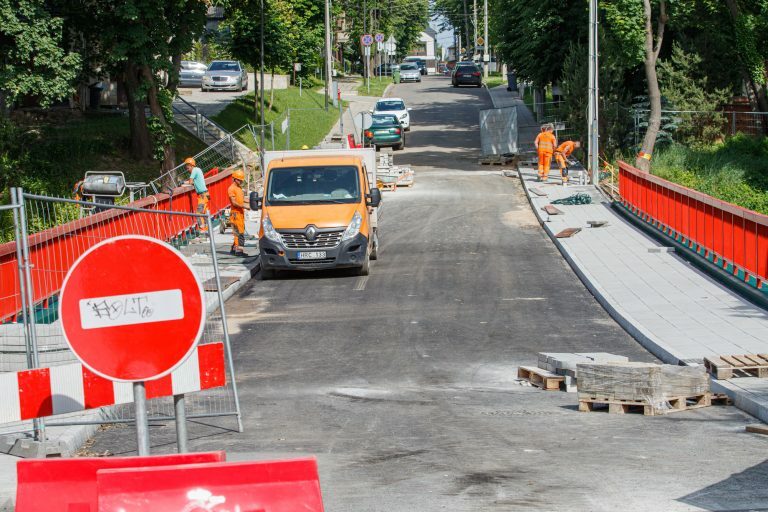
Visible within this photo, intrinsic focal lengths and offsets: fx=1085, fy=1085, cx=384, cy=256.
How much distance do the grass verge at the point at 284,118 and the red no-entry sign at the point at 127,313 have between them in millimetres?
36344

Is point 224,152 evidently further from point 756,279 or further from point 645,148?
point 756,279

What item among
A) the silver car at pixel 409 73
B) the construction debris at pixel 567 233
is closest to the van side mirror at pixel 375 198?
the construction debris at pixel 567 233

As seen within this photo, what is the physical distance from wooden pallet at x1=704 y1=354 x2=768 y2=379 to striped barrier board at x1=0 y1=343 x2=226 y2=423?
676cm

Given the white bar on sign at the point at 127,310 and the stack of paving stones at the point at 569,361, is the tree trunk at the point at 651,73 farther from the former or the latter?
the white bar on sign at the point at 127,310

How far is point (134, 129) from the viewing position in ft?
123

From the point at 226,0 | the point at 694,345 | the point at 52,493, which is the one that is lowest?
the point at 694,345

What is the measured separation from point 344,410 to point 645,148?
26319 millimetres

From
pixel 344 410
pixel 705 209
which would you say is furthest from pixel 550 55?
pixel 344 410

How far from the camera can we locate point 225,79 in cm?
5956

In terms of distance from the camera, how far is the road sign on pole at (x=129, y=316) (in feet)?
15.8

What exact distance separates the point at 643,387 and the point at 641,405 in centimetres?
18

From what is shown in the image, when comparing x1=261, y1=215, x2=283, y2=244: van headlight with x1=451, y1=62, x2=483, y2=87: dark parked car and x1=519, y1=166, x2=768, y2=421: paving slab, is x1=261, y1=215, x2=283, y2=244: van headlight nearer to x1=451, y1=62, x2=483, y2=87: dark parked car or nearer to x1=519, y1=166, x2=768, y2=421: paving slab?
x1=519, y1=166, x2=768, y2=421: paving slab

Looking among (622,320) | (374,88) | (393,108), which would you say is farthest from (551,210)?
(374,88)

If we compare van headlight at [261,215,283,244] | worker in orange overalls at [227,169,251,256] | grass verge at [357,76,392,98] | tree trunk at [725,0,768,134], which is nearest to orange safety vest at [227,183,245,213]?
worker in orange overalls at [227,169,251,256]
